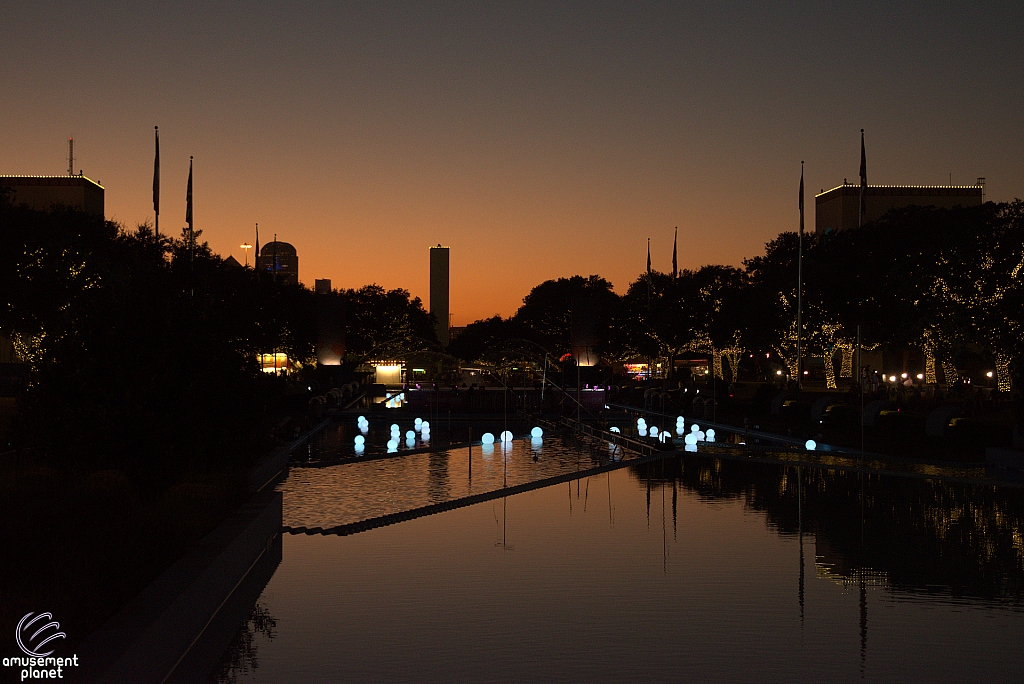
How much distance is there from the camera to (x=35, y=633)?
8.23m

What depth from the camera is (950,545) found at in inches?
599

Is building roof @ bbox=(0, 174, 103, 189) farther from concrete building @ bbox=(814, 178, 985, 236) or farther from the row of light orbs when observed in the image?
the row of light orbs

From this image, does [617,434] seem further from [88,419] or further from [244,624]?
[244,624]

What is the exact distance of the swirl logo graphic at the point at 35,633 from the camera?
7.97 metres

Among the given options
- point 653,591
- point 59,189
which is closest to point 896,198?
point 59,189

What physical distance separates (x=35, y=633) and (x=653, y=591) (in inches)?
279

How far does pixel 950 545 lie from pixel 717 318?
6741cm

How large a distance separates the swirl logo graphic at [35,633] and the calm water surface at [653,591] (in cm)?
171

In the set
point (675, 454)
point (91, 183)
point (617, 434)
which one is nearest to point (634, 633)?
point (675, 454)

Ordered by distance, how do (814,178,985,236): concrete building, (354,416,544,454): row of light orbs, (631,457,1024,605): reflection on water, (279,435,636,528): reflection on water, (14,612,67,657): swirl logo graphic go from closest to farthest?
(14,612,67,657): swirl logo graphic
(631,457,1024,605): reflection on water
(279,435,636,528): reflection on water
(354,416,544,454): row of light orbs
(814,178,985,236): concrete building

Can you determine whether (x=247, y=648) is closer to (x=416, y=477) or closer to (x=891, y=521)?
(x=891, y=521)

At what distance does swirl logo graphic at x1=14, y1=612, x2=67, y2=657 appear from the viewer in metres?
7.97

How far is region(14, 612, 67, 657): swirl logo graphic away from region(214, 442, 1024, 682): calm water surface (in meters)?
1.71

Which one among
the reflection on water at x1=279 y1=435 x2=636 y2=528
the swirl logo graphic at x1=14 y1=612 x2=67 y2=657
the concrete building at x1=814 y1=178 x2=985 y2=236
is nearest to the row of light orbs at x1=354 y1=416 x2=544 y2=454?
the reflection on water at x1=279 y1=435 x2=636 y2=528
